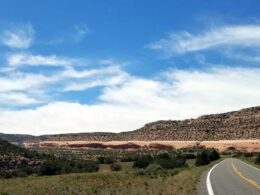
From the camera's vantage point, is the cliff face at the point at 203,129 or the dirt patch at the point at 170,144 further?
the cliff face at the point at 203,129

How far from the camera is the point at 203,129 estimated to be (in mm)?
127438

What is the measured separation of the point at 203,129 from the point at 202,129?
297 mm

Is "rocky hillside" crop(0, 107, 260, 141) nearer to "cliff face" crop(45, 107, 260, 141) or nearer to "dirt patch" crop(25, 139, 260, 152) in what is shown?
"cliff face" crop(45, 107, 260, 141)

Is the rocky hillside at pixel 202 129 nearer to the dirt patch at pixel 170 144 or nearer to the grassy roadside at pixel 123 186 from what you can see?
the dirt patch at pixel 170 144

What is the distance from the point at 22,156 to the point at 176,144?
49980 mm

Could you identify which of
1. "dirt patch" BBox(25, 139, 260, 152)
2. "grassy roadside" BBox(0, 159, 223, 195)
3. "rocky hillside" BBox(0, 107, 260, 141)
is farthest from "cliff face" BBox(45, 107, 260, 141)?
"grassy roadside" BBox(0, 159, 223, 195)

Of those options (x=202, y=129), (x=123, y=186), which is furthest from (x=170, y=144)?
(x=123, y=186)

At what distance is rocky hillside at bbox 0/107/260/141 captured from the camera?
119m

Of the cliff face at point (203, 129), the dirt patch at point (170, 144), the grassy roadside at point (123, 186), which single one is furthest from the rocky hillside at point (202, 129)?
the grassy roadside at point (123, 186)

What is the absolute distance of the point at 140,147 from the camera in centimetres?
12156

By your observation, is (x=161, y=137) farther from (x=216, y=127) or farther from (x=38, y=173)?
(x=38, y=173)

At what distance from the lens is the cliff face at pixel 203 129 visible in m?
119

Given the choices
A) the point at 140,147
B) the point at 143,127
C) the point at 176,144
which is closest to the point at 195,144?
the point at 176,144

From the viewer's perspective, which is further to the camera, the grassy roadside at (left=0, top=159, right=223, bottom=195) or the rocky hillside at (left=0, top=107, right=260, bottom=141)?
→ the rocky hillside at (left=0, top=107, right=260, bottom=141)
